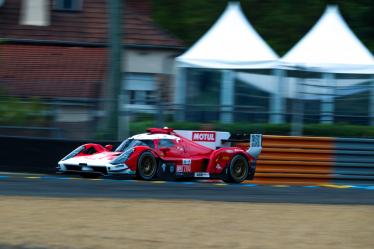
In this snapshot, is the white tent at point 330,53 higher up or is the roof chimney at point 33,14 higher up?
the roof chimney at point 33,14

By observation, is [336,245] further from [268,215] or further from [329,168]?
[329,168]

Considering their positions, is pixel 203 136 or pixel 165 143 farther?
pixel 203 136

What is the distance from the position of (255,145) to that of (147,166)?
2004 millimetres

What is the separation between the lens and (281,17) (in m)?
26.7

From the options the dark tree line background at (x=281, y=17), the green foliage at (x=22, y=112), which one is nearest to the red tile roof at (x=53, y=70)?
the dark tree line background at (x=281, y=17)

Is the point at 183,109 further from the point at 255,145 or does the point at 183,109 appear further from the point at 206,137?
the point at 255,145

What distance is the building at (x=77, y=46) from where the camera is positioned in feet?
81.3

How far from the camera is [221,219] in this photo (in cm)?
A: 866

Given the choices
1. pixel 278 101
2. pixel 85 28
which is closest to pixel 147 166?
pixel 278 101

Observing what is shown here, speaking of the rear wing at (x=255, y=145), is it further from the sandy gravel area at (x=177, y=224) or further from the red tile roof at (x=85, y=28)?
the red tile roof at (x=85, y=28)

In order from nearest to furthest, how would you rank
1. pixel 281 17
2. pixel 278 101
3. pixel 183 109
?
pixel 183 109 → pixel 278 101 → pixel 281 17

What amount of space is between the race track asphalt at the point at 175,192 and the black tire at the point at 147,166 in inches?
43.9

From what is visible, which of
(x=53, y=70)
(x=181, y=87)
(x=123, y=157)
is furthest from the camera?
(x=53, y=70)

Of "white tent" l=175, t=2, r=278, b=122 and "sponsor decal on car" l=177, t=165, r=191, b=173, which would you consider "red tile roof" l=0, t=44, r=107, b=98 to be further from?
"sponsor decal on car" l=177, t=165, r=191, b=173
